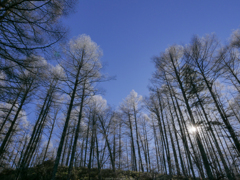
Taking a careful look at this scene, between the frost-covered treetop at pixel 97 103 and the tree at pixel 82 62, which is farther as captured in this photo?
the frost-covered treetop at pixel 97 103

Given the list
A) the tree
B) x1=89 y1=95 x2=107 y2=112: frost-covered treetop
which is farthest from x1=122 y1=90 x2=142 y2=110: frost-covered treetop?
the tree

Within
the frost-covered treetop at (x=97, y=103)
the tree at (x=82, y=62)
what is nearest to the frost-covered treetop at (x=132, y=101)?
the frost-covered treetop at (x=97, y=103)

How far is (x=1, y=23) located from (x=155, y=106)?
9868mm

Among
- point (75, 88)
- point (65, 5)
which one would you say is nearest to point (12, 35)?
point (65, 5)

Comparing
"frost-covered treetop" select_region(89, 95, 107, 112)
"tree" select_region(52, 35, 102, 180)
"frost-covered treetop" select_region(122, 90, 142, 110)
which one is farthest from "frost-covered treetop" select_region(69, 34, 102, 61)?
"frost-covered treetop" select_region(122, 90, 142, 110)

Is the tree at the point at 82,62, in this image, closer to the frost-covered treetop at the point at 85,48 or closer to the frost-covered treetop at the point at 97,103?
the frost-covered treetop at the point at 85,48

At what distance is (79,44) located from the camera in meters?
8.38

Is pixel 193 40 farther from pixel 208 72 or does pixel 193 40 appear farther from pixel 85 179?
pixel 85 179

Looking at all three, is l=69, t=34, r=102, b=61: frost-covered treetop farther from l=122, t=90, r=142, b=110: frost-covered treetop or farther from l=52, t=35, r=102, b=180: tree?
l=122, t=90, r=142, b=110: frost-covered treetop

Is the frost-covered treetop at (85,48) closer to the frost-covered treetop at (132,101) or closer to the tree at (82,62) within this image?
the tree at (82,62)

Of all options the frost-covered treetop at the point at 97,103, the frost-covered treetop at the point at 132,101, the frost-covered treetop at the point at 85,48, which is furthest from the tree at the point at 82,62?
the frost-covered treetop at the point at 132,101

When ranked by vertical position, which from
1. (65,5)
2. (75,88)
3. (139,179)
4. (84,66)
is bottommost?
(139,179)

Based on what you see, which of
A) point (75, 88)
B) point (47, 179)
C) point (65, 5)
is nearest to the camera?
point (65, 5)

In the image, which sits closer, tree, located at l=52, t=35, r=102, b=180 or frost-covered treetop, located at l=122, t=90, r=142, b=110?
tree, located at l=52, t=35, r=102, b=180
